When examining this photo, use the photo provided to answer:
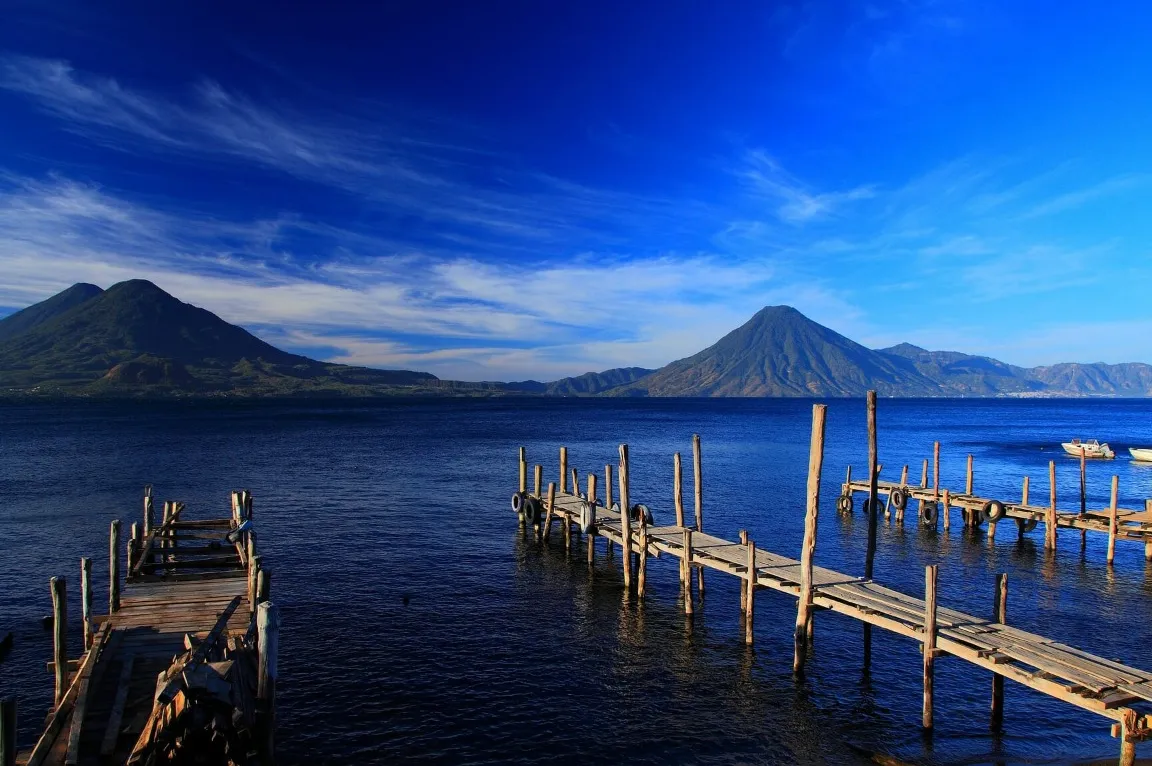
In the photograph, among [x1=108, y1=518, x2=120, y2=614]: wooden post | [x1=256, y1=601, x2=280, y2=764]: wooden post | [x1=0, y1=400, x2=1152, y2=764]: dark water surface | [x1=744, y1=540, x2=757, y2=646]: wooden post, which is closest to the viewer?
[x1=256, y1=601, x2=280, y2=764]: wooden post

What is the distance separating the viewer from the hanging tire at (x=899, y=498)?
43.1m

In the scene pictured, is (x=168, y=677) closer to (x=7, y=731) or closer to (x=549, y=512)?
(x=7, y=731)

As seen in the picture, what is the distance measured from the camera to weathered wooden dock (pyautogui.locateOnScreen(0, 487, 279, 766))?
10.1 meters

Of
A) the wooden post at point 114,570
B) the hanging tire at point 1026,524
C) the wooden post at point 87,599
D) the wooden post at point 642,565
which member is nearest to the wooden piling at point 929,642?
the wooden post at point 642,565

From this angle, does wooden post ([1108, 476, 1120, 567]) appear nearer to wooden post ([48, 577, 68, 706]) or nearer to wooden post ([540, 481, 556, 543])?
wooden post ([540, 481, 556, 543])

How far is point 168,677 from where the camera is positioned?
1054cm

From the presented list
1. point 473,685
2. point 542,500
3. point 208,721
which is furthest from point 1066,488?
point 208,721

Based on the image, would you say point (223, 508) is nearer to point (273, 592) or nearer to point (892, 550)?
point (273, 592)

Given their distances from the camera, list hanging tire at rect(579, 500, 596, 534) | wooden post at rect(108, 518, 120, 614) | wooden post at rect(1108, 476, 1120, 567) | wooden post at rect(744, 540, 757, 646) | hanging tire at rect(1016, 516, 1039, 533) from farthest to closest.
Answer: hanging tire at rect(1016, 516, 1039, 533) → wooden post at rect(1108, 476, 1120, 567) → hanging tire at rect(579, 500, 596, 534) → wooden post at rect(744, 540, 757, 646) → wooden post at rect(108, 518, 120, 614)

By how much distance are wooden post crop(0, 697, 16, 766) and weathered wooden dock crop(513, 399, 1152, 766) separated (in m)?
17.2

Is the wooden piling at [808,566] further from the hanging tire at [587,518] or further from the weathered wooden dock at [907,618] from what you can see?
the hanging tire at [587,518]

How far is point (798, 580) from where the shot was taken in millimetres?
21172

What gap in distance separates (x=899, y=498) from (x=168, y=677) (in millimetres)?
42988

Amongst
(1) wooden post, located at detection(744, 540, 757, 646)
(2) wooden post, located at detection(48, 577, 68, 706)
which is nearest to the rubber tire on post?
(1) wooden post, located at detection(744, 540, 757, 646)
